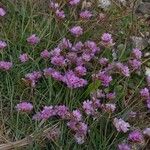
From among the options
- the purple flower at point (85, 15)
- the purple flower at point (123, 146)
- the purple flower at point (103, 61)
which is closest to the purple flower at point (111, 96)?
the purple flower at point (103, 61)

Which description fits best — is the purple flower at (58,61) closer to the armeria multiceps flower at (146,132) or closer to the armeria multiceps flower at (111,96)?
the armeria multiceps flower at (111,96)

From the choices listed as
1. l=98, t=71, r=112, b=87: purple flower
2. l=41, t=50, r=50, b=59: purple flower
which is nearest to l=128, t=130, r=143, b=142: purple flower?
l=98, t=71, r=112, b=87: purple flower

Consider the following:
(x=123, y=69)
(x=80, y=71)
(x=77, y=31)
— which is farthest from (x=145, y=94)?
(x=77, y=31)

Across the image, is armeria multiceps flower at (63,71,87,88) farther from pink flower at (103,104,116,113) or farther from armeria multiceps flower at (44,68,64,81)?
pink flower at (103,104,116,113)

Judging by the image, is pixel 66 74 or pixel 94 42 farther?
pixel 94 42

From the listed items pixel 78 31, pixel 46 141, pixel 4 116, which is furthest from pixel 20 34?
pixel 46 141

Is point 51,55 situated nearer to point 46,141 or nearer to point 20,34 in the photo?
point 20,34
